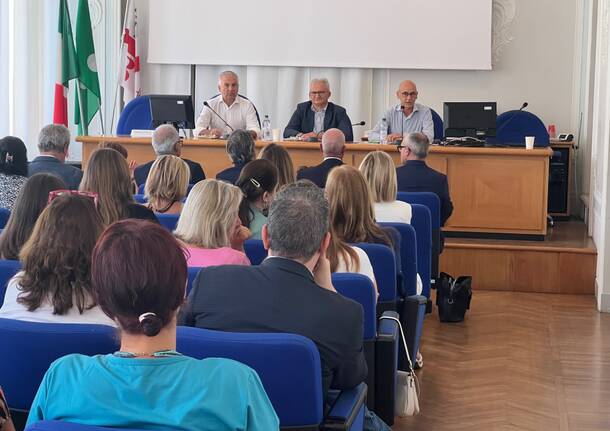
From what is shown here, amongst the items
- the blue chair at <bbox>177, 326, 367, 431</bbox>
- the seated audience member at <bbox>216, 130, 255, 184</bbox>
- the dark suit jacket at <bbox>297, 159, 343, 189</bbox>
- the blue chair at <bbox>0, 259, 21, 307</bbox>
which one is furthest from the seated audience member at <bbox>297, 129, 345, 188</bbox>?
the blue chair at <bbox>177, 326, 367, 431</bbox>

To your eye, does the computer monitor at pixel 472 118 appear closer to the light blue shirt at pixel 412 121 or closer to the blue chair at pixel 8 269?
the light blue shirt at pixel 412 121

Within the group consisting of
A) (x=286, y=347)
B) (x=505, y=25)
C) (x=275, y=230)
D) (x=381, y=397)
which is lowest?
(x=381, y=397)

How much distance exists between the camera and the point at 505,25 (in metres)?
10.8

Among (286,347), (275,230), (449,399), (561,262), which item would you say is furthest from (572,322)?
(286,347)

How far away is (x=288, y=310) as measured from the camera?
258cm

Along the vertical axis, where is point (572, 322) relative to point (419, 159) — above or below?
below

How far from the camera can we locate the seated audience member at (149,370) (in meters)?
1.70

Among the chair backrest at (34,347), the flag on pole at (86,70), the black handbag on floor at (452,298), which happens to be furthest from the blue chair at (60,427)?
the flag on pole at (86,70)

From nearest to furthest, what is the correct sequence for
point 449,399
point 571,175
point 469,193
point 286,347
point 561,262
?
point 286,347, point 449,399, point 561,262, point 469,193, point 571,175

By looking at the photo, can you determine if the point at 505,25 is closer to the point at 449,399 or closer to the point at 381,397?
the point at 449,399

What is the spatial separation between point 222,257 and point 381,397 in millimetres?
781

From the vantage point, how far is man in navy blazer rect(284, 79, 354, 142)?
8953 millimetres

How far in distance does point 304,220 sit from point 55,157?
367 centimetres

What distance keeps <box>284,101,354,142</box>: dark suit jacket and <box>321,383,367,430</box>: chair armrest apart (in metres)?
6.22
